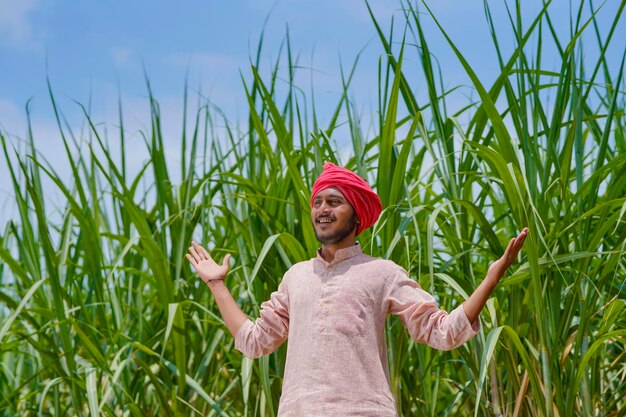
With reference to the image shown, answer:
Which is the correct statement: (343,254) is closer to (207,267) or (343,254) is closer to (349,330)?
(349,330)

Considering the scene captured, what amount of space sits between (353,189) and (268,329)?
293 millimetres

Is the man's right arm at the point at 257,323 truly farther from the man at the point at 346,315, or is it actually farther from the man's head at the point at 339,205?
the man's head at the point at 339,205

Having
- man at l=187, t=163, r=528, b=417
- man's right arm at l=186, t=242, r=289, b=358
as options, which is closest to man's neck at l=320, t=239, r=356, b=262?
man at l=187, t=163, r=528, b=417

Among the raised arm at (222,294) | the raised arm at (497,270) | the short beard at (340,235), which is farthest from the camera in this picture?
the raised arm at (222,294)

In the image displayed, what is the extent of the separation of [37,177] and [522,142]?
1.31m

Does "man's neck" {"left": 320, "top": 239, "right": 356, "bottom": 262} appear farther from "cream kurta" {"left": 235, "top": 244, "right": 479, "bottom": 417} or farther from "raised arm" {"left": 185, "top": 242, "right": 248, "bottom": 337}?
"raised arm" {"left": 185, "top": 242, "right": 248, "bottom": 337}

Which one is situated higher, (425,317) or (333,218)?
(333,218)

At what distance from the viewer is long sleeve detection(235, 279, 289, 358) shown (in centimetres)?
158

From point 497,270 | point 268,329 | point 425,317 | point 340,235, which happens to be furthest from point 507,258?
point 268,329

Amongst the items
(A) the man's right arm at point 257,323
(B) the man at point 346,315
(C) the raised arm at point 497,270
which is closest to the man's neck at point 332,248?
(B) the man at point 346,315

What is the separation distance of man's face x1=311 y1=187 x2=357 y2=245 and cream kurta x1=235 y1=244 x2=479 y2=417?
0.11ft

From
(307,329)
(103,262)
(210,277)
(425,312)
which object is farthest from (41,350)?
(425,312)

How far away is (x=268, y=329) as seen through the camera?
1.59 m

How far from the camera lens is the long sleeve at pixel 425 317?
1.39 meters
